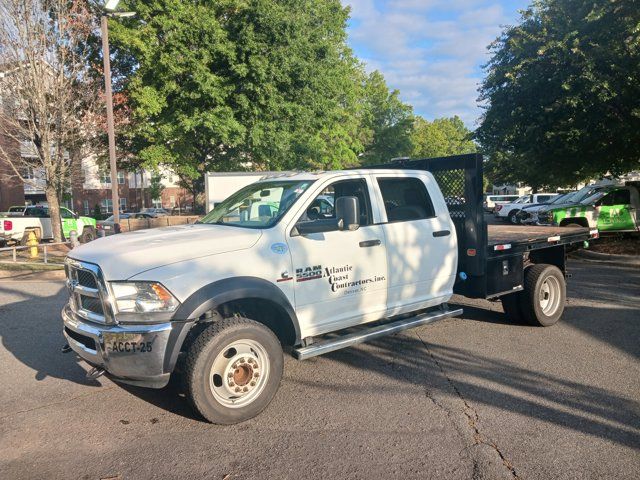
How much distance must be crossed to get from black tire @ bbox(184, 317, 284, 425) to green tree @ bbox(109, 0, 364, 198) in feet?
49.4

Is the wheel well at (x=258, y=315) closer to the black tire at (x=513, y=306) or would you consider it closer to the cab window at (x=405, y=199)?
the cab window at (x=405, y=199)

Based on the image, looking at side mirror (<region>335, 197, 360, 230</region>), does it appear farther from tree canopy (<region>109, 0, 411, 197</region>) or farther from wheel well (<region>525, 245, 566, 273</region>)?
tree canopy (<region>109, 0, 411, 197</region>)

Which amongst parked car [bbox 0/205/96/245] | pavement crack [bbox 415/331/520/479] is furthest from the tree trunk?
pavement crack [bbox 415/331/520/479]

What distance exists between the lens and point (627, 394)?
4316 millimetres

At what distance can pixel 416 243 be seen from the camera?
205 inches

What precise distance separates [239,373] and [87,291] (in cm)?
133

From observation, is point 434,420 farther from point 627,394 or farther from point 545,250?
point 545,250

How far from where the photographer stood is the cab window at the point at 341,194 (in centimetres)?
479

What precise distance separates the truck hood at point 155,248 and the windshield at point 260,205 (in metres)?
0.24

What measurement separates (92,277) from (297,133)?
17090 mm

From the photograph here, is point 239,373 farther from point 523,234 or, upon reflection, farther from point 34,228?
point 34,228

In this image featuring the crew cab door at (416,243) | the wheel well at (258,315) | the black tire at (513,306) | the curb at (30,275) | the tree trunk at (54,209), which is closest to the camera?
the wheel well at (258,315)

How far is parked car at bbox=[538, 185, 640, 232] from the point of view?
1478 centimetres

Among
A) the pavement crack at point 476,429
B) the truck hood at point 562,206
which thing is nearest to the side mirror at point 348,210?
the pavement crack at point 476,429
